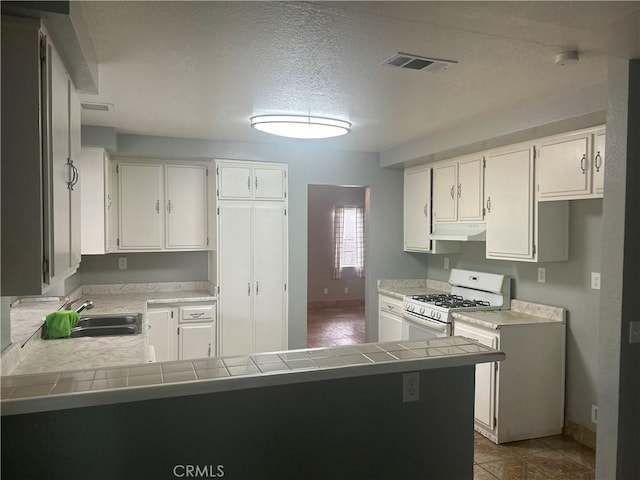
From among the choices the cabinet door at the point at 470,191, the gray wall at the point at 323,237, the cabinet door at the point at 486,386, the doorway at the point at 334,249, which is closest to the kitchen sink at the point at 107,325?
the cabinet door at the point at 486,386

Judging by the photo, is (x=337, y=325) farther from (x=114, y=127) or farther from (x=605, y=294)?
(x=605, y=294)

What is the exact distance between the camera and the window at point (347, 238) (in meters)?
8.93

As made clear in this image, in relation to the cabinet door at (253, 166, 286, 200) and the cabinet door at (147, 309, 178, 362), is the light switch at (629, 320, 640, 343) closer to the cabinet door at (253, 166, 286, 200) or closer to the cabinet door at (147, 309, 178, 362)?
the cabinet door at (253, 166, 286, 200)

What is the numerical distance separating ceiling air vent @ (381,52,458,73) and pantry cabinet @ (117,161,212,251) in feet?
9.64

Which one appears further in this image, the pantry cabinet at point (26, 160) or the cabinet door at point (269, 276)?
the cabinet door at point (269, 276)

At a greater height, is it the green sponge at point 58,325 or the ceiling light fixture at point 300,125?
the ceiling light fixture at point 300,125

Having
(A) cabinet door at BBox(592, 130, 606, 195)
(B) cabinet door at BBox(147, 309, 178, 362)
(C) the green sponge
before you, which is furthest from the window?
(C) the green sponge

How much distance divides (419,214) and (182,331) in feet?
8.86

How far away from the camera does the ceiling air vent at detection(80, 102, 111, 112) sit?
3295 millimetres

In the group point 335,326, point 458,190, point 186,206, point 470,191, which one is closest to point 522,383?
point 470,191

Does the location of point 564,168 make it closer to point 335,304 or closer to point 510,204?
point 510,204

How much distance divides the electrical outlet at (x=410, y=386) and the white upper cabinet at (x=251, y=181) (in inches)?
124

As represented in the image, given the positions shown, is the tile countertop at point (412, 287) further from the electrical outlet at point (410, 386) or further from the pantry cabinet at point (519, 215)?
the electrical outlet at point (410, 386)

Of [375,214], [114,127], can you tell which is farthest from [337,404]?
[375,214]
